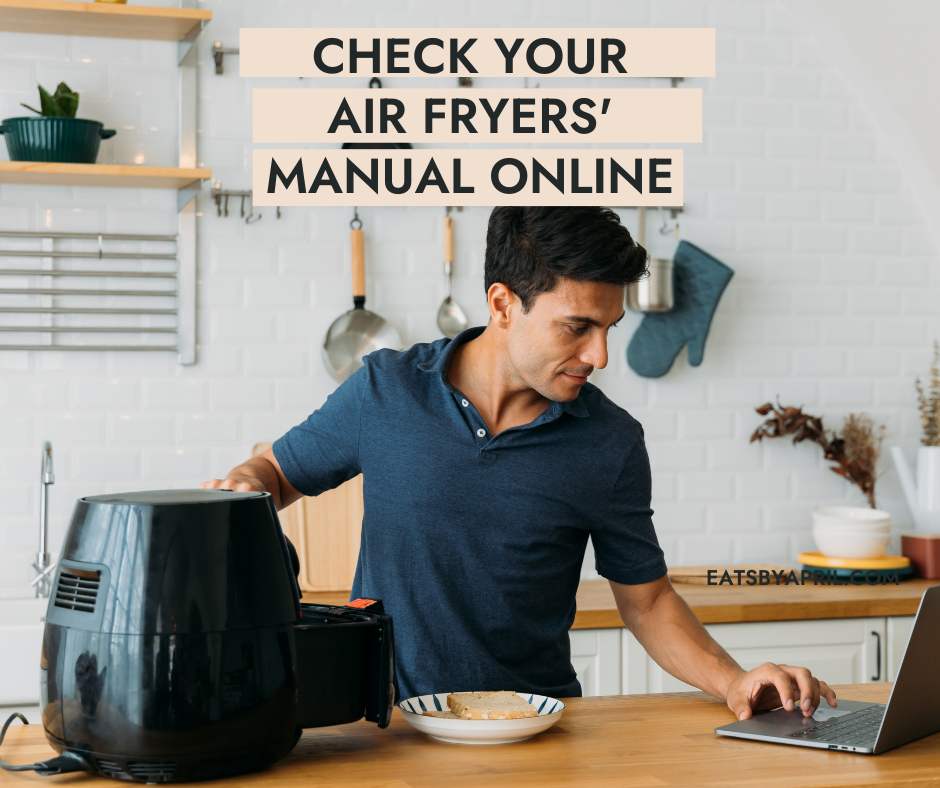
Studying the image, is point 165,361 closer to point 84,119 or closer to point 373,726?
point 84,119

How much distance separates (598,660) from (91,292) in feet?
5.66

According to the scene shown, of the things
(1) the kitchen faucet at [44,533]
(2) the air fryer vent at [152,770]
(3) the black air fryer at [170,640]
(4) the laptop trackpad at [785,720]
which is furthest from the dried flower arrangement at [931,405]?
(2) the air fryer vent at [152,770]

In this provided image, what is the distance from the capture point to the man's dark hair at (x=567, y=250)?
208 cm

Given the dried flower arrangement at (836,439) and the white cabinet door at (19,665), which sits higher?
the dried flower arrangement at (836,439)

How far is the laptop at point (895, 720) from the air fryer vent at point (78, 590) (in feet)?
2.86

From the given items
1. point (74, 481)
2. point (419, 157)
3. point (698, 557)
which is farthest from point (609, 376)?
point (74, 481)

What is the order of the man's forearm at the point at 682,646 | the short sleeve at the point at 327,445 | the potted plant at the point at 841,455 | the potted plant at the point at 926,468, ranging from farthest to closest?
the potted plant at the point at 926,468 → the potted plant at the point at 841,455 → the short sleeve at the point at 327,445 → the man's forearm at the point at 682,646

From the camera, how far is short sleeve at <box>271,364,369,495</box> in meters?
2.27

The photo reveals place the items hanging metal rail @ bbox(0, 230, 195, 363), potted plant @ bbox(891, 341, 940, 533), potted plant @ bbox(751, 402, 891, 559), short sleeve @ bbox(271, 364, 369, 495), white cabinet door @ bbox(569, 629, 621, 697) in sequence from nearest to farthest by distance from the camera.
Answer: short sleeve @ bbox(271, 364, 369, 495) < white cabinet door @ bbox(569, 629, 621, 697) < hanging metal rail @ bbox(0, 230, 195, 363) < potted plant @ bbox(751, 402, 891, 559) < potted plant @ bbox(891, 341, 940, 533)

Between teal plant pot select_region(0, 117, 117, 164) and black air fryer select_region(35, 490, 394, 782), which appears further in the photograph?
teal plant pot select_region(0, 117, 117, 164)

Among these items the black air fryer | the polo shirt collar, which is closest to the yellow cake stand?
the polo shirt collar

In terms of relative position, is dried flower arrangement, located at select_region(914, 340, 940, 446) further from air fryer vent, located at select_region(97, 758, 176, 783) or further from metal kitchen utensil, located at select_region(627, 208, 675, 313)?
air fryer vent, located at select_region(97, 758, 176, 783)

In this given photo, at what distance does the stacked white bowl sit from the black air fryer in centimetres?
262

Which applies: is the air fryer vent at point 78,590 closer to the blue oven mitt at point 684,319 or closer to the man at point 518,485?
the man at point 518,485
